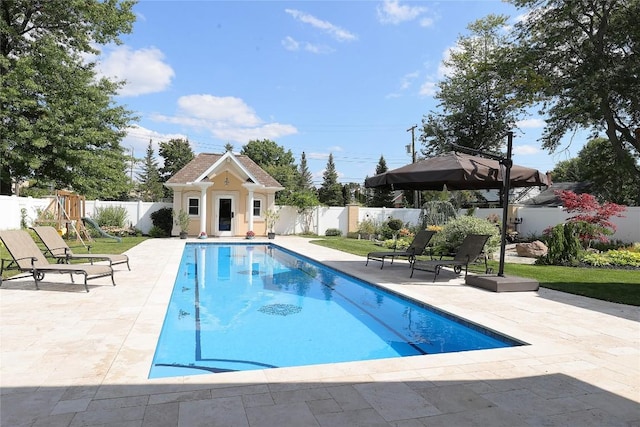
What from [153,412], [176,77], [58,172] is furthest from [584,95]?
[58,172]

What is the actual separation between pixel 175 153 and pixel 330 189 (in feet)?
69.5

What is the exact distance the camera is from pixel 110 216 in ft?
70.5

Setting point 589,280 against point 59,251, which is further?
point 59,251

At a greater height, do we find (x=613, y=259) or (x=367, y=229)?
(x=367, y=229)

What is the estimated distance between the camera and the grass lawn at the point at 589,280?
7125 millimetres

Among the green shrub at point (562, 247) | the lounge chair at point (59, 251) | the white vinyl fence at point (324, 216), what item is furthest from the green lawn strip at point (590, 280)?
the lounge chair at point (59, 251)

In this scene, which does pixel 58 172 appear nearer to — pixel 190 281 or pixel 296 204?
pixel 296 204

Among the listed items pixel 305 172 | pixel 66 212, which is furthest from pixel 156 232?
pixel 305 172

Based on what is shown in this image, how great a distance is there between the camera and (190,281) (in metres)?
9.64

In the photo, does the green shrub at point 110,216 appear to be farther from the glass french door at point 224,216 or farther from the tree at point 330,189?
the tree at point 330,189

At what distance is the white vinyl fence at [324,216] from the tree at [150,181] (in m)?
27.4

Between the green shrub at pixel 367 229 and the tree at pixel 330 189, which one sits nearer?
the green shrub at pixel 367 229

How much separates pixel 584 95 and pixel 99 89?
2601cm

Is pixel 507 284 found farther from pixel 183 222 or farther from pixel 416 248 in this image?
pixel 183 222
